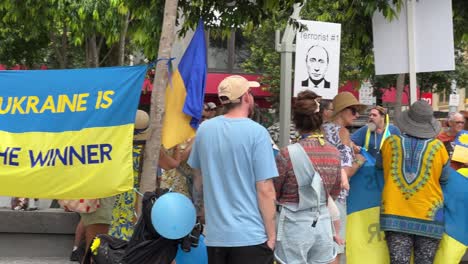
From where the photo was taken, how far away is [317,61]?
834cm

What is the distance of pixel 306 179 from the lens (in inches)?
165

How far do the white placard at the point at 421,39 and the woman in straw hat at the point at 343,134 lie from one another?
2.62ft

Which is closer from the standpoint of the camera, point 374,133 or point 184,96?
point 184,96

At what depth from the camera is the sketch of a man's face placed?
8.30m

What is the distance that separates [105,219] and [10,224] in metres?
1.63

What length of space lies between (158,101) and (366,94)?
19236 millimetres

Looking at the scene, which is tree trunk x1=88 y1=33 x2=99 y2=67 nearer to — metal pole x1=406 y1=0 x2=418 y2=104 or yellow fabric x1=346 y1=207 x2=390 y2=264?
metal pole x1=406 y1=0 x2=418 y2=104

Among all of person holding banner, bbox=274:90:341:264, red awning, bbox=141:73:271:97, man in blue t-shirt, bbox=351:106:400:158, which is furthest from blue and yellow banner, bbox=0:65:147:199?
red awning, bbox=141:73:271:97

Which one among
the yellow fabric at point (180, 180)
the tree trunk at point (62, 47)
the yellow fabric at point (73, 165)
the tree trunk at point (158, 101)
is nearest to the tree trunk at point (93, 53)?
the tree trunk at point (62, 47)

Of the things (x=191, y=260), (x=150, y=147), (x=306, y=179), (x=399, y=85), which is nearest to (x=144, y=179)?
(x=150, y=147)

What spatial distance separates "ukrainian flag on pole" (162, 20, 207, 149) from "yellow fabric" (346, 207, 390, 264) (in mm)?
1822

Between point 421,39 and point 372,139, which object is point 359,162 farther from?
point 421,39

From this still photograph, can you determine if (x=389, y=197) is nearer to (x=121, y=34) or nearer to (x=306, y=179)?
(x=306, y=179)

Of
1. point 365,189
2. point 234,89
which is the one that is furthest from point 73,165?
point 365,189
